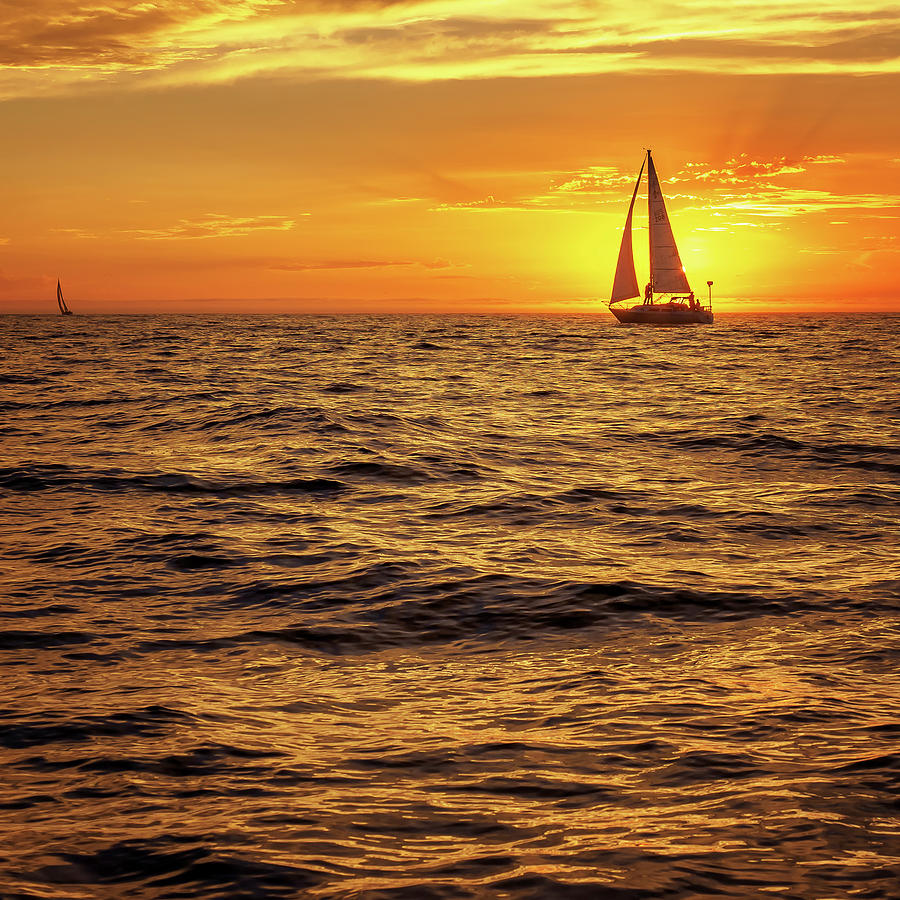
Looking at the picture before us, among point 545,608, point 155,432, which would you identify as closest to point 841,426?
point 155,432

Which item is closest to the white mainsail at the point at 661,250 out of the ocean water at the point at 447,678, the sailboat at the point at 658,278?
the sailboat at the point at 658,278

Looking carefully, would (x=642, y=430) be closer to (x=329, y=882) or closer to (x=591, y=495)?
(x=591, y=495)

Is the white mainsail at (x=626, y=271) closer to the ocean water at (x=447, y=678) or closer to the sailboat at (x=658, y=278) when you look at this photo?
the sailboat at (x=658, y=278)

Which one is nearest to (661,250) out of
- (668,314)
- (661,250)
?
(661,250)

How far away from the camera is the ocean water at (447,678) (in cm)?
468

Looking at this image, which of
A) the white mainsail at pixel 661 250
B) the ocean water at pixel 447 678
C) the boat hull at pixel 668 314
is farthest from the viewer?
the boat hull at pixel 668 314

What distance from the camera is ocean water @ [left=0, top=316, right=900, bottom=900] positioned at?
4676 millimetres

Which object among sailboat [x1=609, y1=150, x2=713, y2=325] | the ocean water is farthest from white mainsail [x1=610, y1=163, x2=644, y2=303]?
the ocean water

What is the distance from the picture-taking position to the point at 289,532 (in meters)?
12.8

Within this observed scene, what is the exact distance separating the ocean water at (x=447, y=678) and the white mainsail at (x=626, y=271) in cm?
9334

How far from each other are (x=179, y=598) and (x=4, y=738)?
356cm

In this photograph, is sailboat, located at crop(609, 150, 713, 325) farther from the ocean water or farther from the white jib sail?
the ocean water

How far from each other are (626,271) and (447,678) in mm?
107620

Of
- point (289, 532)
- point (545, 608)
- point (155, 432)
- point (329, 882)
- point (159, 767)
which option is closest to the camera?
point (329, 882)
